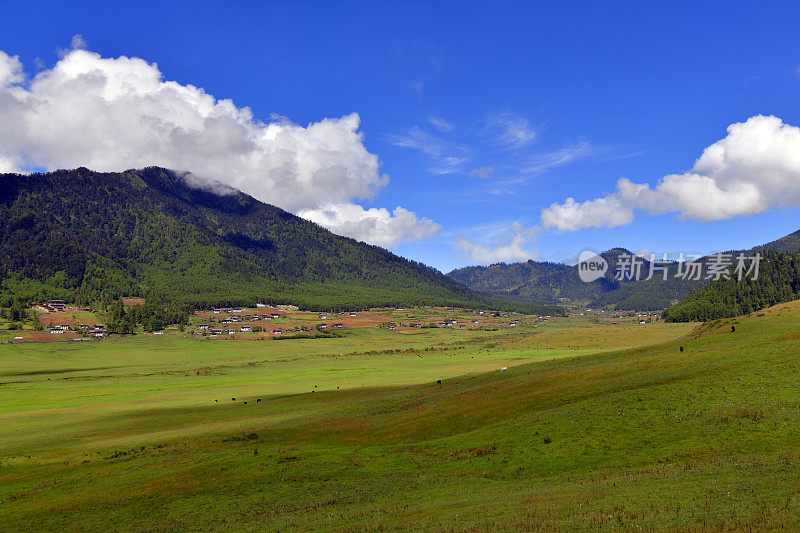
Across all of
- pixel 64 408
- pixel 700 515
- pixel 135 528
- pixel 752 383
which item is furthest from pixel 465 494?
pixel 64 408

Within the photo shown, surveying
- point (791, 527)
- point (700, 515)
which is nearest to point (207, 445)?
point (700, 515)

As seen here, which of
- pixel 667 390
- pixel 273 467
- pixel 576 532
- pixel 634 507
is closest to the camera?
pixel 576 532

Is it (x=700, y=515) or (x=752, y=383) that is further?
(x=752, y=383)

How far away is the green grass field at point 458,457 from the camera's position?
23141mm

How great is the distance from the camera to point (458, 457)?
37.2m

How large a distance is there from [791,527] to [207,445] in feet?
150

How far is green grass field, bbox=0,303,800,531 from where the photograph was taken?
23141 mm

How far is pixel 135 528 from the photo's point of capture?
27.2 m

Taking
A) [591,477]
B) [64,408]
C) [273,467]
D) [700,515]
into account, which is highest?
[700,515]

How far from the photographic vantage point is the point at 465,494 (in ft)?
93.8

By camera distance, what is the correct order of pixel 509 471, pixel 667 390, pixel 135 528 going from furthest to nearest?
1. pixel 667 390
2. pixel 509 471
3. pixel 135 528

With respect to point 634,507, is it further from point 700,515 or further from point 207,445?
point 207,445

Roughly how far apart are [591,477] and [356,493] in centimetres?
1463

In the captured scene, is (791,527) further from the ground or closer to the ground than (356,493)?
further from the ground
